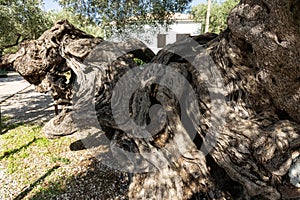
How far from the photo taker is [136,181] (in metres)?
3.45

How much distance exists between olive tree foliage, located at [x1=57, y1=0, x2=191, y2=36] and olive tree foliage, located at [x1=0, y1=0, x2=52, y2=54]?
4.12 feet

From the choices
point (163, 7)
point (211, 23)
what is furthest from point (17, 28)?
point (211, 23)

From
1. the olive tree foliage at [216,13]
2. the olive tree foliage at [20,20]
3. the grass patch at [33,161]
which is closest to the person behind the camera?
the grass patch at [33,161]

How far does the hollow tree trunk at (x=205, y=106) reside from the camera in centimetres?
226

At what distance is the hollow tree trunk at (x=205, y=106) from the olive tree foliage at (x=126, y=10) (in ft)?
18.9

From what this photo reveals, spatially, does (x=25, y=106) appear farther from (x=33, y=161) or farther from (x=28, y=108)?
(x=33, y=161)

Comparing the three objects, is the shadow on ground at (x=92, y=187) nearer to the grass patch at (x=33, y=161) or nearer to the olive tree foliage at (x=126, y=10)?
the grass patch at (x=33, y=161)

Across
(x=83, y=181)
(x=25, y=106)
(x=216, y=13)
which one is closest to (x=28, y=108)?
(x=25, y=106)

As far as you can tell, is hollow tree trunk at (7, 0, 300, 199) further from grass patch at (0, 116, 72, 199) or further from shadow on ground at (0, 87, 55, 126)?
shadow on ground at (0, 87, 55, 126)

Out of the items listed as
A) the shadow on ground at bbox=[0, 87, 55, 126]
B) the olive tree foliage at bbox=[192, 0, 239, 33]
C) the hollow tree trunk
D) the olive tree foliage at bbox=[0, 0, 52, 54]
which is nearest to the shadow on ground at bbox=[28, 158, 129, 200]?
the hollow tree trunk

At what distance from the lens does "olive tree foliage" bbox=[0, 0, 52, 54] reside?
8.91 metres

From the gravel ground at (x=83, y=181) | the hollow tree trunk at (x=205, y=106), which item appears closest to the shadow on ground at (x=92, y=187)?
the gravel ground at (x=83, y=181)

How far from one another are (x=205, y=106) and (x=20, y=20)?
9663 millimetres

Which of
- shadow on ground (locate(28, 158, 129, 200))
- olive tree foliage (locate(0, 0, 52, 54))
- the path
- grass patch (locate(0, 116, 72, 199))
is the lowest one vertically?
the path
